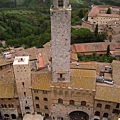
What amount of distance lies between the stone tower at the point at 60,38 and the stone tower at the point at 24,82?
5857mm

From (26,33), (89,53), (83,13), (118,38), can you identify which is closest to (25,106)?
(89,53)

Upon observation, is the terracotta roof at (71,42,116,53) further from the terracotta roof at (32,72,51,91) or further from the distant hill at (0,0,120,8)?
the distant hill at (0,0,120,8)

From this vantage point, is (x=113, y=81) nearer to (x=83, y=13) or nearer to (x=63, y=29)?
(x=63, y=29)

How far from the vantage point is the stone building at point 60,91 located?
42.1 metres

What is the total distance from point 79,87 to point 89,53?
29611 mm

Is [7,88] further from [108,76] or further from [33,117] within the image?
[108,76]

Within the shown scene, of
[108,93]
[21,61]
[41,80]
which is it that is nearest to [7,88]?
[21,61]

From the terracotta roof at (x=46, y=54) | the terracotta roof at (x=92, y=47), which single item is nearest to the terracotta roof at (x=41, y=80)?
the terracotta roof at (x=46, y=54)

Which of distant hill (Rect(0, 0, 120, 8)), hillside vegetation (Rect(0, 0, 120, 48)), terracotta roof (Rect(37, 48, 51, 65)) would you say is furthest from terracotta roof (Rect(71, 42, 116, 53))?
distant hill (Rect(0, 0, 120, 8))

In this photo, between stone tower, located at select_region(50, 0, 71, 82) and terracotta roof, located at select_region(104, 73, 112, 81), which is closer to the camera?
stone tower, located at select_region(50, 0, 71, 82)

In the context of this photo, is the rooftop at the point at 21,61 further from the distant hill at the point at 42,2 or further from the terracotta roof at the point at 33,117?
the distant hill at the point at 42,2

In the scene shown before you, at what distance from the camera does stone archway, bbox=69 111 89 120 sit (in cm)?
4809

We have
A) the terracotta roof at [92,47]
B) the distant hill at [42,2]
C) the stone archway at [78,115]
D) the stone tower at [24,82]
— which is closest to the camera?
the stone tower at [24,82]

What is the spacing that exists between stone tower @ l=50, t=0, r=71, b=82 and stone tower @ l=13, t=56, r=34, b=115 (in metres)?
5.86
